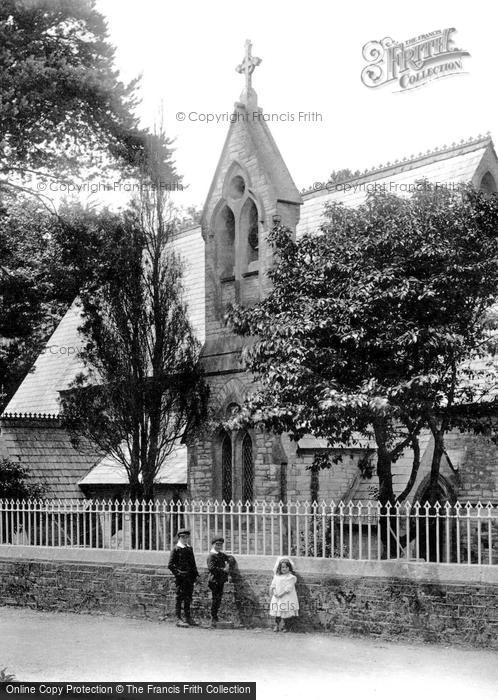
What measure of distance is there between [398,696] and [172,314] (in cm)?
1219

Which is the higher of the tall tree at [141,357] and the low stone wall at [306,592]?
the tall tree at [141,357]

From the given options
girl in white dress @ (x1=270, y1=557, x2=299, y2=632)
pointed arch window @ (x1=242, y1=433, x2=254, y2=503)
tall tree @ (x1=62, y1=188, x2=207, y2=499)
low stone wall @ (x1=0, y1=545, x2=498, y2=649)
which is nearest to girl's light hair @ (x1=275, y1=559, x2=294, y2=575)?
girl in white dress @ (x1=270, y1=557, x2=299, y2=632)

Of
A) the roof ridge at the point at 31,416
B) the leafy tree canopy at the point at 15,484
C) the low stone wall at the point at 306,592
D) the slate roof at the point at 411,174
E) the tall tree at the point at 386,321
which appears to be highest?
the slate roof at the point at 411,174

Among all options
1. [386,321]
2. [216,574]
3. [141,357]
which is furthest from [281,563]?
[141,357]

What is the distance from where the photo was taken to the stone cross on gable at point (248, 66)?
21.4 meters

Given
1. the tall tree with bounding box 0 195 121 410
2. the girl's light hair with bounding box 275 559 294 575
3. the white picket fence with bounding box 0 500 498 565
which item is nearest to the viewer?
the girl's light hair with bounding box 275 559 294 575

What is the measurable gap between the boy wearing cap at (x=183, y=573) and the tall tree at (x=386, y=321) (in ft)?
7.14

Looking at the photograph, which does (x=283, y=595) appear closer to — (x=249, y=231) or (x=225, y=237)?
(x=249, y=231)

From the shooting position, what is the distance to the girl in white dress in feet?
48.1

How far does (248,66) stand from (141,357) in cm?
637

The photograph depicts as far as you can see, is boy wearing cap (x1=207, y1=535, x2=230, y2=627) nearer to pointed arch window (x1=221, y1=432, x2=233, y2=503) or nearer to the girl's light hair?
the girl's light hair

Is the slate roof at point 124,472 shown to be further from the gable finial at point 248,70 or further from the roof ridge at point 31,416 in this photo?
the gable finial at point 248,70

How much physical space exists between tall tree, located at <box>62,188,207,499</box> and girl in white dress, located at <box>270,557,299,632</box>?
6.39m

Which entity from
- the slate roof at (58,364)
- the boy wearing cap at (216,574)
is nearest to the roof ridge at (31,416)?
the slate roof at (58,364)
